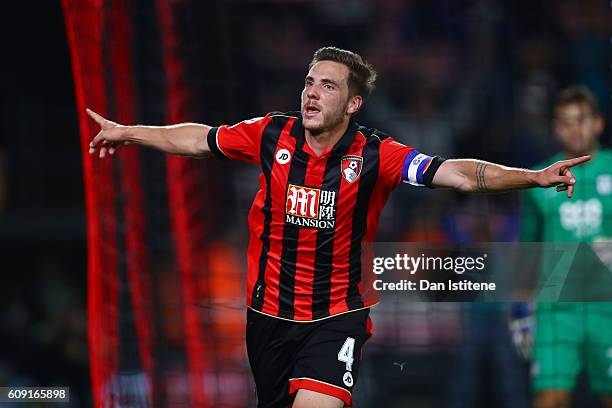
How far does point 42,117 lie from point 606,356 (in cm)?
498

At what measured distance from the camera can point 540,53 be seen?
7.05 m

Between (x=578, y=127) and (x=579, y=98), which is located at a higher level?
(x=579, y=98)

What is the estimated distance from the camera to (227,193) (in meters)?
7.51

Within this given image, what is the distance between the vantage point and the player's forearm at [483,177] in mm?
4051

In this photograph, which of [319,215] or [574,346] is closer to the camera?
[319,215]

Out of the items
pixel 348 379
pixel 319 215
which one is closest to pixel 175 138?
pixel 319 215

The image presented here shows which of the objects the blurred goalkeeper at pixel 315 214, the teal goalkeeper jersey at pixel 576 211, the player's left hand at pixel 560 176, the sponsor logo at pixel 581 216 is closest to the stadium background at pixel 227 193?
the teal goalkeeper jersey at pixel 576 211

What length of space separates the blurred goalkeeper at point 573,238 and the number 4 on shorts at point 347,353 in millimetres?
1952

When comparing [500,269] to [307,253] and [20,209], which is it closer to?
[307,253]

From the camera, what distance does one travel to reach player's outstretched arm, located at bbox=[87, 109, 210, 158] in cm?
443

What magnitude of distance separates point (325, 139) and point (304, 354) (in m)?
0.86

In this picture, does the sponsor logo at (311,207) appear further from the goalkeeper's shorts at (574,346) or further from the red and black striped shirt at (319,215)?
the goalkeeper's shorts at (574,346)

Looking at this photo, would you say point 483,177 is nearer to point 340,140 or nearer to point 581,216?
point 340,140
